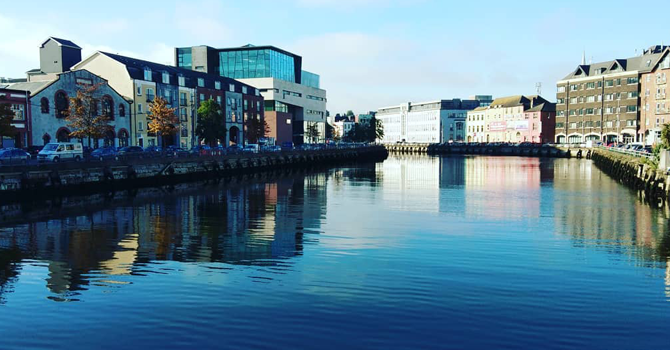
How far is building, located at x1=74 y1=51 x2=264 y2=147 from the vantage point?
87.1m

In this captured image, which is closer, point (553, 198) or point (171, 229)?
point (171, 229)

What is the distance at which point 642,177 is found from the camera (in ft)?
166

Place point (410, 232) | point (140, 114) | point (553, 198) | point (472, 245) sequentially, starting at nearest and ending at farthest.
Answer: point (472, 245) → point (410, 232) → point (553, 198) → point (140, 114)

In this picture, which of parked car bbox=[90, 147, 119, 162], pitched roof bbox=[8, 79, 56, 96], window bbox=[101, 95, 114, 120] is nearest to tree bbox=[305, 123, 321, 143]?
window bbox=[101, 95, 114, 120]

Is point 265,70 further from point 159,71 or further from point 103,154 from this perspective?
point 103,154

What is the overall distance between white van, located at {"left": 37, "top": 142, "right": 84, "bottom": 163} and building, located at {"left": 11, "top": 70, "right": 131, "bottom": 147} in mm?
15433

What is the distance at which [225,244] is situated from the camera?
25094mm

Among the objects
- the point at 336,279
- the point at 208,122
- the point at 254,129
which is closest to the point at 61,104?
the point at 208,122

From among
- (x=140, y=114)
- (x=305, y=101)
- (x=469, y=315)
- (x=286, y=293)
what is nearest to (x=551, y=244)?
(x=469, y=315)

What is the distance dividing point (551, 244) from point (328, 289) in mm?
12563

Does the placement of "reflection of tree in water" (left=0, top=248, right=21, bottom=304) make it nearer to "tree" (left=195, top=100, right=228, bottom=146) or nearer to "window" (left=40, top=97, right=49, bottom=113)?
"window" (left=40, top=97, right=49, bottom=113)

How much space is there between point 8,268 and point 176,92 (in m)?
82.0

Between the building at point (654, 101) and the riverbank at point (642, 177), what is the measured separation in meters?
48.5

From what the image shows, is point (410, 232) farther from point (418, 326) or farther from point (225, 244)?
point (418, 326)
